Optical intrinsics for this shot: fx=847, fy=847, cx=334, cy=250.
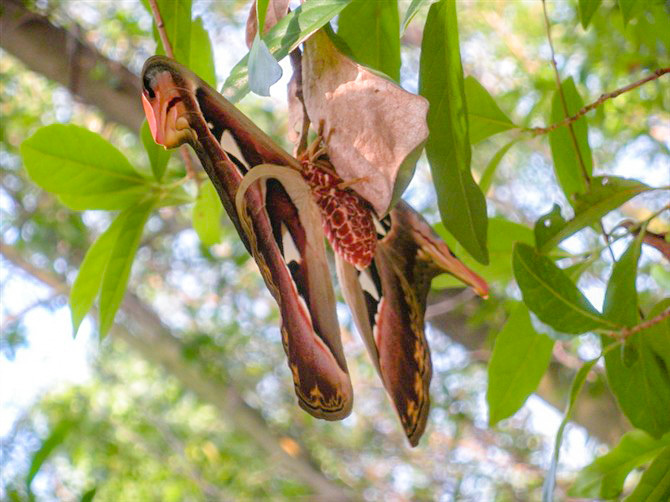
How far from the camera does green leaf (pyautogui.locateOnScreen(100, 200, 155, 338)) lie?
711 mm

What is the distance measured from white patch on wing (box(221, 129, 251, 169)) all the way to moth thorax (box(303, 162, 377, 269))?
45mm

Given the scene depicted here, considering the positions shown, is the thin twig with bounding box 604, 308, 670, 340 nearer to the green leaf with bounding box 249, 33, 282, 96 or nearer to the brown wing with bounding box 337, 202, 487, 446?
the brown wing with bounding box 337, 202, 487, 446

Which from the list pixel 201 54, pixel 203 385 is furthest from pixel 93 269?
pixel 203 385

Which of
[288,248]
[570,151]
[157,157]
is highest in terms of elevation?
[570,151]

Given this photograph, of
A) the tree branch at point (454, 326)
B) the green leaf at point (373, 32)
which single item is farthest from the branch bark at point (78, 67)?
the green leaf at point (373, 32)

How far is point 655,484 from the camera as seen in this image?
24.8 inches

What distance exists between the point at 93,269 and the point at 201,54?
217mm

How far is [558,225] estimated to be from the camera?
653 mm

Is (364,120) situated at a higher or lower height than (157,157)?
lower

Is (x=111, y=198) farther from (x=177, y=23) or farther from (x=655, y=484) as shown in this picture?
(x=655, y=484)

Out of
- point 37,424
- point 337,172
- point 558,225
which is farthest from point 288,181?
point 37,424

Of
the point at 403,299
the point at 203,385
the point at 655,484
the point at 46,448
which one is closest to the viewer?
the point at 403,299

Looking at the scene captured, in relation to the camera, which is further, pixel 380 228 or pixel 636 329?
pixel 636 329

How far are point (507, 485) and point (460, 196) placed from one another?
6.87ft
